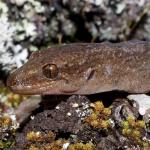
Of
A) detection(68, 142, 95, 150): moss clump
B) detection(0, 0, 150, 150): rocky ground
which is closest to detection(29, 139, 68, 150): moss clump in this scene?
detection(0, 0, 150, 150): rocky ground

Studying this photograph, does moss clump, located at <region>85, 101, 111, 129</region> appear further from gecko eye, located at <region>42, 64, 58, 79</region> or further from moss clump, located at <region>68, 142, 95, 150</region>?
gecko eye, located at <region>42, 64, 58, 79</region>

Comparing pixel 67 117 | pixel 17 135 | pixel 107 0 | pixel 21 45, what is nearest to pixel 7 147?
pixel 17 135

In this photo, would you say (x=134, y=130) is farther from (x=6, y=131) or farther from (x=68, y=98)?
(x=6, y=131)

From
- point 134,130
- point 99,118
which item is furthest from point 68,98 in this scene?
point 134,130

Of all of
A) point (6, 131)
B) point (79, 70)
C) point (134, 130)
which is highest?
point (79, 70)

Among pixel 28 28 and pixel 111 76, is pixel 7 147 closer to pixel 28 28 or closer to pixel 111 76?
pixel 111 76

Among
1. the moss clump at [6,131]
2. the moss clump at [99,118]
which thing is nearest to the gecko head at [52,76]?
the moss clump at [6,131]
